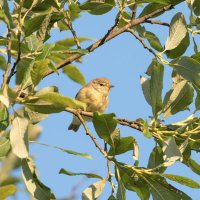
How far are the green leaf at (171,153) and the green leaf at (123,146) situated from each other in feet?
0.78

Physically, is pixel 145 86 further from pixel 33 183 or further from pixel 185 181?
pixel 33 183

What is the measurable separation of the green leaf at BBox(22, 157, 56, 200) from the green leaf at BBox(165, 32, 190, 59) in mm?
1077

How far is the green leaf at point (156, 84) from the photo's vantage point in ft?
9.89

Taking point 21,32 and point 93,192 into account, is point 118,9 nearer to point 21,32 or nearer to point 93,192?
point 21,32

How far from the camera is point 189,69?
3.01 m

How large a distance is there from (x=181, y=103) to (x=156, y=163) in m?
0.38

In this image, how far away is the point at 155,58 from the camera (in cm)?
310

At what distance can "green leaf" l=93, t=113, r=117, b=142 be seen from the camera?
2.93m

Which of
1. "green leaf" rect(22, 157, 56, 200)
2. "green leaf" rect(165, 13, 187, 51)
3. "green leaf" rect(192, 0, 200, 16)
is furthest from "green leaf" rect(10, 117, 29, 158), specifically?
"green leaf" rect(192, 0, 200, 16)

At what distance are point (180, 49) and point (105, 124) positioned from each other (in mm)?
750

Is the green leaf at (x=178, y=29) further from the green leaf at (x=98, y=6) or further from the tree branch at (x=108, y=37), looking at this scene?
the green leaf at (x=98, y=6)

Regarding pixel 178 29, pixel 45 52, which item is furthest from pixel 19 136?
pixel 178 29

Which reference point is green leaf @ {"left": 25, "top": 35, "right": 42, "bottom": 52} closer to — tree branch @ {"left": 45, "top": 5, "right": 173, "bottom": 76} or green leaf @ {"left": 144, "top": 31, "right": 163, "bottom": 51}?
tree branch @ {"left": 45, "top": 5, "right": 173, "bottom": 76}

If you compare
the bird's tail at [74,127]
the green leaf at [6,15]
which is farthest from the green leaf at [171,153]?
the bird's tail at [74,127]
